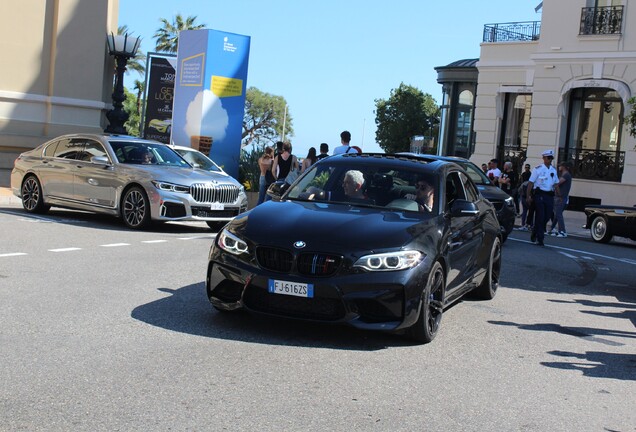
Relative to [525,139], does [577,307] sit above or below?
below

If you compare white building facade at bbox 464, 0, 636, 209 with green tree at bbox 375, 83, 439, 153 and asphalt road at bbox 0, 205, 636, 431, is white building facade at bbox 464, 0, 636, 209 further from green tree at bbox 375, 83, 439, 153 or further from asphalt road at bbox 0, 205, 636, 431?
green tree at bbox 375, 83, 439, 153

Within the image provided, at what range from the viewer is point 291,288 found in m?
6.96

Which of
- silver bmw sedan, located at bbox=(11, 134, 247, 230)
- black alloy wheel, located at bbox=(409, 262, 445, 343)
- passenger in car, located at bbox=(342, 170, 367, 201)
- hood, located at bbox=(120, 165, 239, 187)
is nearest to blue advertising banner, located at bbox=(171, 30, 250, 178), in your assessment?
silver bmw sedan, located at bbox=(11, 134, 247, 230)

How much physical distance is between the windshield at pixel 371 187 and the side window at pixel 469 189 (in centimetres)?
108

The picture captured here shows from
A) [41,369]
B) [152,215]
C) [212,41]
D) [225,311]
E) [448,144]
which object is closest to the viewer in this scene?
[41,369]

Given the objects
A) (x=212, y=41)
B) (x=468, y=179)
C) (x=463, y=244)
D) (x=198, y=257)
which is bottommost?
(x=198, y=257)

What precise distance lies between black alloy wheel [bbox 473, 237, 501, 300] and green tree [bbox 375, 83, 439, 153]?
86.2 metres

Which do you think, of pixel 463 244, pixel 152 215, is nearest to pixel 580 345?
pixel 463 244

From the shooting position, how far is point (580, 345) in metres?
8.06

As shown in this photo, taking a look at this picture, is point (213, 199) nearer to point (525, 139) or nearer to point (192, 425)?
point (192, 425)

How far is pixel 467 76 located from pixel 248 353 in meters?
39.9

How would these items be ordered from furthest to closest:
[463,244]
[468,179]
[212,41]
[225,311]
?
1. [212,41]
2. [468,179]
3. [463,244]
4. [225,311]

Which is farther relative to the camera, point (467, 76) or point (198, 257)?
point (467, 76)

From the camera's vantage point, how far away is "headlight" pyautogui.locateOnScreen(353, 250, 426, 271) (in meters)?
6.95
